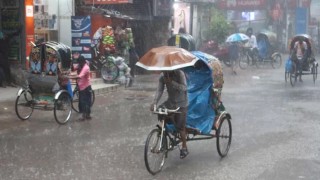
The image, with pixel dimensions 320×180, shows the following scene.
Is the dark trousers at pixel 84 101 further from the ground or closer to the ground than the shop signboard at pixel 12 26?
closer to the ground

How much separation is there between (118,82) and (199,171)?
10.5m

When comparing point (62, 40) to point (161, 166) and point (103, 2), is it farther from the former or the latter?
point (161, 166)

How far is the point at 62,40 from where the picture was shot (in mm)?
17078

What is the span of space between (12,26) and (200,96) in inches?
374

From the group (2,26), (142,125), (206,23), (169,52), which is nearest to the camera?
(169,52)

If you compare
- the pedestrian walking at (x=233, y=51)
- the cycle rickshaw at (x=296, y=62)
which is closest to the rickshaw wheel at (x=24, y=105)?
the cycle rickshaw at (x=296, y=62)

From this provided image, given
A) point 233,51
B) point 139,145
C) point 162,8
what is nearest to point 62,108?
point 139,145

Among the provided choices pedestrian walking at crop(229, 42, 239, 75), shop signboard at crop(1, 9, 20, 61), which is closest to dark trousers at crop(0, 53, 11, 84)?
shop signboard at crop(1, 9, 20, 61)

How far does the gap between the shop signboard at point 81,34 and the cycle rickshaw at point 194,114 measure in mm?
10119

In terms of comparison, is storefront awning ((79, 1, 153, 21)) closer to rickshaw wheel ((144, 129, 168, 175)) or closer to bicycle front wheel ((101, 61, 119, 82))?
bicycle front wheel ((101, 61, 119, 82))

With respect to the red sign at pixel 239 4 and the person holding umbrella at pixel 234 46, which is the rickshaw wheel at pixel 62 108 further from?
the red sign at pixel 239 4

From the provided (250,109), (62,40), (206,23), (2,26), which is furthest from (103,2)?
(206,23)

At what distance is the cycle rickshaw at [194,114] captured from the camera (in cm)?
680

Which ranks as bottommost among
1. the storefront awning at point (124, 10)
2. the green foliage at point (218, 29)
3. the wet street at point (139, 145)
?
the wet street at point (139, 145)
